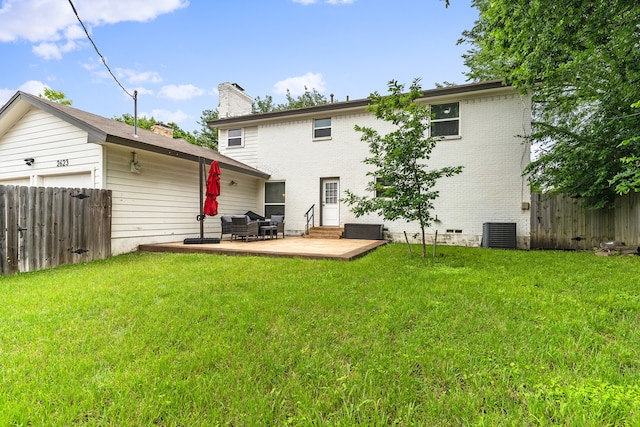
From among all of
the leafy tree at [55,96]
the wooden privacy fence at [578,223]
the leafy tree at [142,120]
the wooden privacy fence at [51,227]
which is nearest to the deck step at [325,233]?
the wooden privacy fence at [578,223]

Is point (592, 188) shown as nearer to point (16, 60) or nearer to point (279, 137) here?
point (279, 137)

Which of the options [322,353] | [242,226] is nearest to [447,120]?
[242,226]

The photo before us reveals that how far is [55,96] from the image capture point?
19.0 m

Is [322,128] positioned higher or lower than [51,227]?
higher

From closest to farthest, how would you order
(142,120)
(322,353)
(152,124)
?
(322,353)
(142,120)
(152,124)

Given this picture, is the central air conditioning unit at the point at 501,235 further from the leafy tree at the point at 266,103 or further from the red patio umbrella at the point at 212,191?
the leafy tree at the point at 266,103

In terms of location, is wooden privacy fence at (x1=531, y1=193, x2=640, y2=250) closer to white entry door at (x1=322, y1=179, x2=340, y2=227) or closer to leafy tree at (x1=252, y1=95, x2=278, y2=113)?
white entry door at (x1=322, y1=179, x2=340, y2=227)

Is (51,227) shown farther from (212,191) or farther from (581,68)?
(581,68)

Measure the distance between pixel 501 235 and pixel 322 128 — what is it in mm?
7220

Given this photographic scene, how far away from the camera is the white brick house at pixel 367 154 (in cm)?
888

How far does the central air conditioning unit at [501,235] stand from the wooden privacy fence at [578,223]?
0.69 meters

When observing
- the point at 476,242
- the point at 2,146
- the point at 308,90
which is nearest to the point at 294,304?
the point at 476,242

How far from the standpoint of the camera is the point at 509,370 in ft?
6.16

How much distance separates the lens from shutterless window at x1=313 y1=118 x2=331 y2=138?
11141mm
